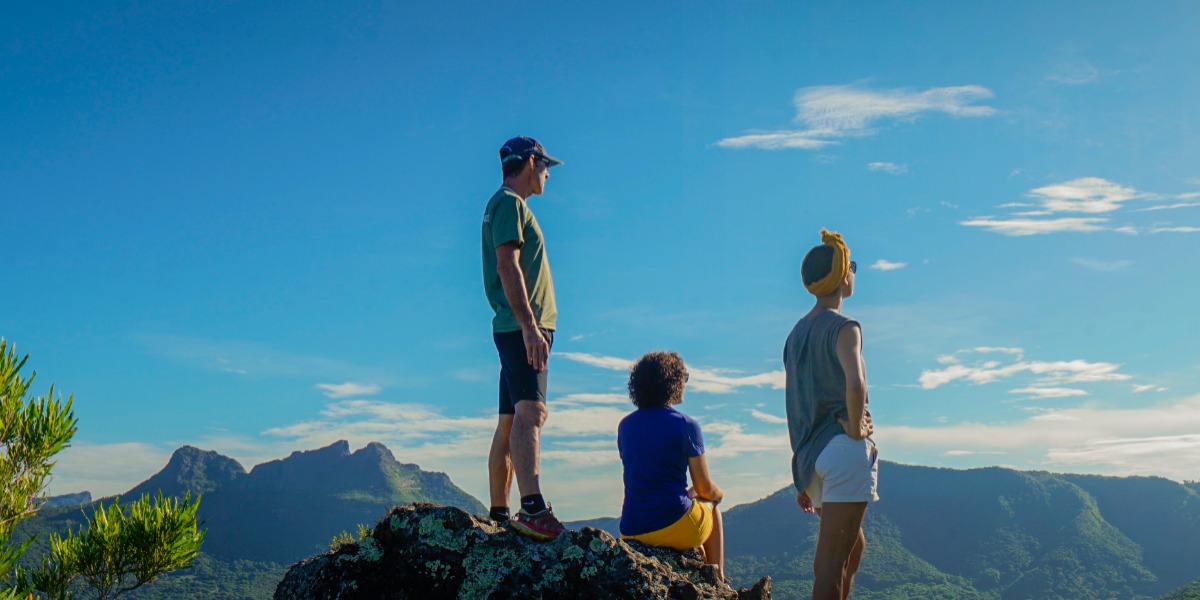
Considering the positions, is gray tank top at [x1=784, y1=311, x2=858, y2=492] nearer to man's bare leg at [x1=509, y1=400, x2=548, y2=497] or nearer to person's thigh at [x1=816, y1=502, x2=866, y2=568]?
person's thigh at [x1=816, y1=502, x2=866, y2=568]

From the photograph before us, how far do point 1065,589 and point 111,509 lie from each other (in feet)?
705

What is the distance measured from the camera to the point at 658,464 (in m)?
6.42

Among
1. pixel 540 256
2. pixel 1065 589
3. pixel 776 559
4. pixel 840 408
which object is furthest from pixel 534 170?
pixel 1065 589

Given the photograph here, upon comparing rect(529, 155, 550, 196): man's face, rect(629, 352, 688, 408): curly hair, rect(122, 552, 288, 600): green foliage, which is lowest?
rect(122, 552, 288, 600): green foliage

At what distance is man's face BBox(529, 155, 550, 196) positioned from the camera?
724 cm

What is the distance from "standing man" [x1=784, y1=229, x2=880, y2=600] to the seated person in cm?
82

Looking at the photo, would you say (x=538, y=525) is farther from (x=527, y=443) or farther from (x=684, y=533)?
(x=684, y=533)

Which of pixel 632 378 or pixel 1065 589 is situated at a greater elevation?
pixel 632 378

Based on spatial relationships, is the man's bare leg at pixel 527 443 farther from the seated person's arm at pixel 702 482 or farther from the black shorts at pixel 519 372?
the seated person's arm at pixel 702 482

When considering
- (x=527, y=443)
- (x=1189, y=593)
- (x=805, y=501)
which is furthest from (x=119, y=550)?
(x=1189, y=593)

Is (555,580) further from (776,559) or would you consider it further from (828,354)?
(776,559)

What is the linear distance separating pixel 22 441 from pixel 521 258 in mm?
6374

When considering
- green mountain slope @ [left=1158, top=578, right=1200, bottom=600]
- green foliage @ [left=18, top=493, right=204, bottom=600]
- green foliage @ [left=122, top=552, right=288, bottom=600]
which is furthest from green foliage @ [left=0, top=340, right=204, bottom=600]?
green foliage @ [left=122, top=552, right=288, bottom=600]

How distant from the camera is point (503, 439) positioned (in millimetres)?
7129
